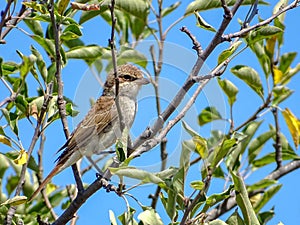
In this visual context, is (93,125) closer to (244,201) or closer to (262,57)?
(262,57)

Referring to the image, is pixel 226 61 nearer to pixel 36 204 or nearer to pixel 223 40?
pixel 223 40

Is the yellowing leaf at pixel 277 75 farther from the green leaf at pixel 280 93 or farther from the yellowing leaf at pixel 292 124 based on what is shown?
the yellowing leaf at pixel 292 124

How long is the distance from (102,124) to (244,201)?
2.12 meters

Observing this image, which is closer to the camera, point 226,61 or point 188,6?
point 226,61

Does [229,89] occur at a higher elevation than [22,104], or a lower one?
higher

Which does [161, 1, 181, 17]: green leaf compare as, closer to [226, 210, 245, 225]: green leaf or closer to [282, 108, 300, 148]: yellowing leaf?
[282, 108, 300, 148]: yellowing leaf

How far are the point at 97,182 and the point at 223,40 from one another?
1124 millimetres

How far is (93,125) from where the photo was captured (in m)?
5.04

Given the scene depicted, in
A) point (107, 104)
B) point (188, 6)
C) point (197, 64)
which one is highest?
point (188, 6)

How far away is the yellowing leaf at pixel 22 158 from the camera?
371 centimetres

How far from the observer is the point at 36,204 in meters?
4.77

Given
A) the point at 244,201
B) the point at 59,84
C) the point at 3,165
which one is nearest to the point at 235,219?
the point at 244,201

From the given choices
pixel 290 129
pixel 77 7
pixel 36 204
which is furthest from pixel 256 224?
pixel 36 204

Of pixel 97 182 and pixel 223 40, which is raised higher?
pixel 223 40
